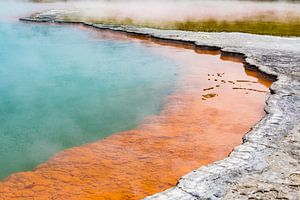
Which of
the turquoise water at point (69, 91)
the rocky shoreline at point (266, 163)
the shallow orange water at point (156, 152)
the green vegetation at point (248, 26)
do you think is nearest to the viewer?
the rocky shoreline at point (266, 163)

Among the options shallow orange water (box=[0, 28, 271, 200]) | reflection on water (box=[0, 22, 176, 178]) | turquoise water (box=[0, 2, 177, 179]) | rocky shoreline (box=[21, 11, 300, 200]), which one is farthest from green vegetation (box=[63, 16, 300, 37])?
shallow orange water (box=[0, 28, 271, 200])

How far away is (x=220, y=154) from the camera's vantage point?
22.6ft

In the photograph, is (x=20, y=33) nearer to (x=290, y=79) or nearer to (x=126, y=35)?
(x=126, y=35)

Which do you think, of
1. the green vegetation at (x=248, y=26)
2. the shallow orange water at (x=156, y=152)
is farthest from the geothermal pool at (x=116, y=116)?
the green vegetation at (x=248, y=26)

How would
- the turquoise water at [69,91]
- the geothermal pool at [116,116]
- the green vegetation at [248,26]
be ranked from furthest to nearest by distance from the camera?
1. the green vegetation at [248,26]
2. the turquoise water at [69,91]
3. the geothermal pool at [116,116]

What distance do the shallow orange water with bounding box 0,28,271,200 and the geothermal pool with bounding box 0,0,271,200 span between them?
2 cm

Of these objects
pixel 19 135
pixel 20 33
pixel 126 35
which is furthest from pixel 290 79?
pixel 20 33

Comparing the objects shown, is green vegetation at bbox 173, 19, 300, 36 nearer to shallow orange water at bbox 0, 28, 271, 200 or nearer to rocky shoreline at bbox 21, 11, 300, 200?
rocky shoreline at bbox 21, 11, 300, 200

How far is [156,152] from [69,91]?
499 cm

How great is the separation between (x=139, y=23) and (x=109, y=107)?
13060mm

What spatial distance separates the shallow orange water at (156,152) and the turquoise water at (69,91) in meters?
0.54

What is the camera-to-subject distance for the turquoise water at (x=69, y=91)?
802 centimetres

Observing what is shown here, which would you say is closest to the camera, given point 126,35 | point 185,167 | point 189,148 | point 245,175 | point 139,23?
point 245,175

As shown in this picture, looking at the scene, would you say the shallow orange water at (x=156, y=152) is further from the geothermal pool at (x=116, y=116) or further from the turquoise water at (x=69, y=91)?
the turquoise water at (x=69, y=91)
